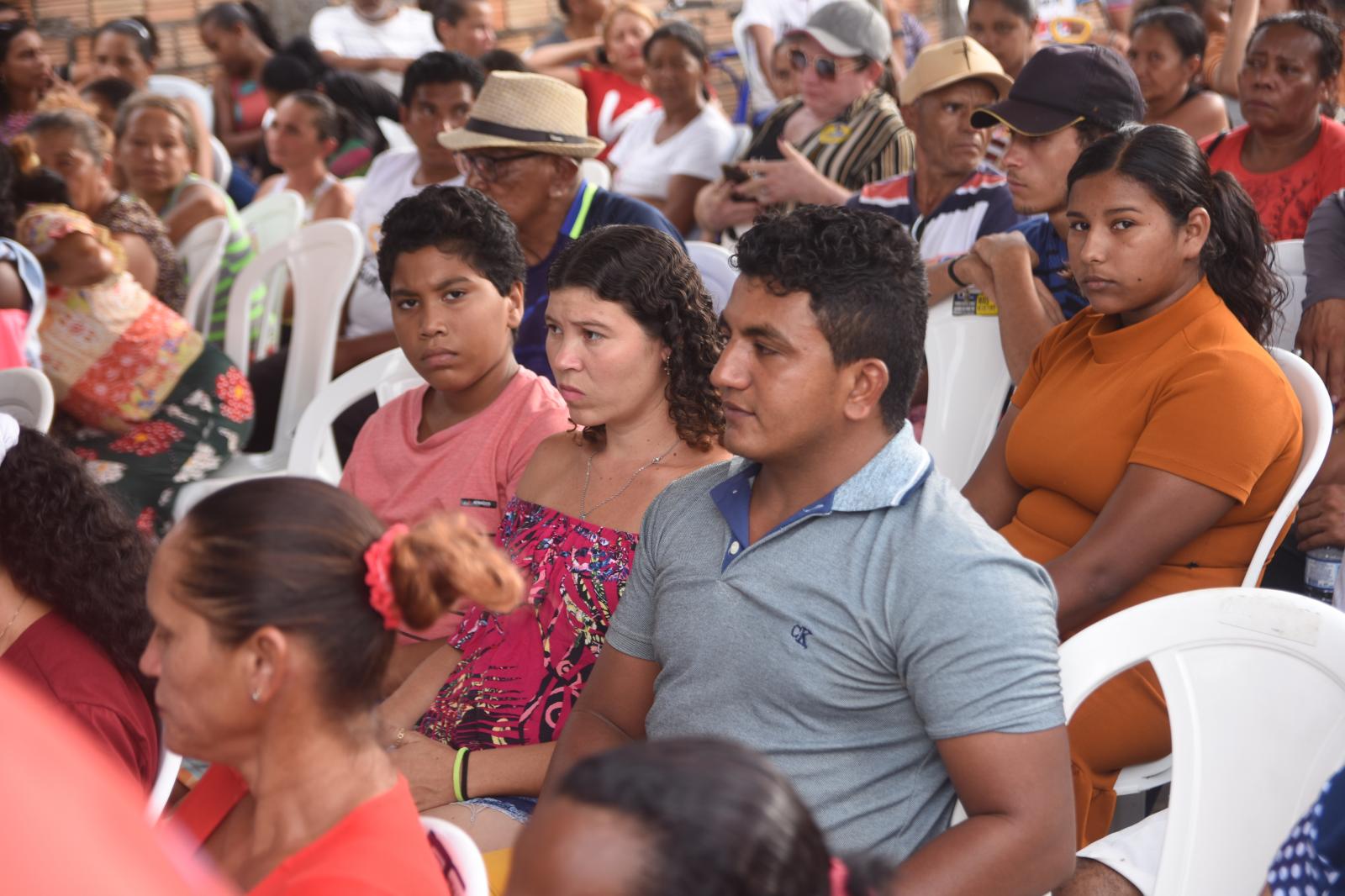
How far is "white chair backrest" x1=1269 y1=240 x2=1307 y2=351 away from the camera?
2941 millimetres

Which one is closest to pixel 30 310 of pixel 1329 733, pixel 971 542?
pixel 971 542

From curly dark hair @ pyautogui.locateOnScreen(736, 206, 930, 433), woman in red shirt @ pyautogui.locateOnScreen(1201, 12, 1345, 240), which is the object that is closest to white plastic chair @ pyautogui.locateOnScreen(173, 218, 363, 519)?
woman in red shirt @ pyautogui.locateOnScreen(1201, 12, 1345, 240)

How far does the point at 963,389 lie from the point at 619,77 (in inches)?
144

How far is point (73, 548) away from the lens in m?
1.95

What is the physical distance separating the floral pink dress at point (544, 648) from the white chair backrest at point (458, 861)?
0.57 metres

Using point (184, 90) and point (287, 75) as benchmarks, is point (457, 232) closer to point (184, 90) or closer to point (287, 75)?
point (287, 75)

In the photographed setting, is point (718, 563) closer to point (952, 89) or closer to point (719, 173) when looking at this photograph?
point (952, 89)

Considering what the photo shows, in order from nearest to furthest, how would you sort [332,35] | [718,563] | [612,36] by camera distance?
1. [718,563]
2. [612,36]
3. [332,35]

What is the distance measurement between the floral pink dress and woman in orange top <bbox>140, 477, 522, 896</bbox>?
0.60 meters

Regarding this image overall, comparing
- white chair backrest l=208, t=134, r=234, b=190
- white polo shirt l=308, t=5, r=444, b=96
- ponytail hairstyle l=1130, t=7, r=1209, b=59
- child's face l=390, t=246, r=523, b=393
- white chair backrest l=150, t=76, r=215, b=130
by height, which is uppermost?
ponytail hairstyle l=1130, t=7, r=1209, b=59

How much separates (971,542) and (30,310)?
8.90 ft

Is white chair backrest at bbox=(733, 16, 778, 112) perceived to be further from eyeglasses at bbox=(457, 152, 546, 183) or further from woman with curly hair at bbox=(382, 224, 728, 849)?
woman with curly hair at bbox=(382, 224, 728, 849)

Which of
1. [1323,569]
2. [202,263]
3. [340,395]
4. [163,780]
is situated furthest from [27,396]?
[1323,569]

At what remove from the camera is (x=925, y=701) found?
145 centimetres
